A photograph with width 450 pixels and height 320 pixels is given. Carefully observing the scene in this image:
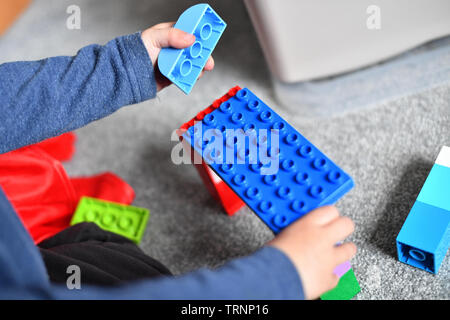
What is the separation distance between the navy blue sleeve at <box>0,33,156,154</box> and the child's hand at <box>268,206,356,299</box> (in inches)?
11.4

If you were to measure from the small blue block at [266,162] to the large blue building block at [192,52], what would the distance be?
59mm

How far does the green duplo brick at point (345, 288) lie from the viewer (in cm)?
63

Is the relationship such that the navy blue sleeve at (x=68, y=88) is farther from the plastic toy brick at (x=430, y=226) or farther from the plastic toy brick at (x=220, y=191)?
the plastic toy brick at (x=430, y=226)

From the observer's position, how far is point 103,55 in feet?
2.08

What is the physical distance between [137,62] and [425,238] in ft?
1.44

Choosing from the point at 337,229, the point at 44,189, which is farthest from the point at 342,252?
the point at 44,189

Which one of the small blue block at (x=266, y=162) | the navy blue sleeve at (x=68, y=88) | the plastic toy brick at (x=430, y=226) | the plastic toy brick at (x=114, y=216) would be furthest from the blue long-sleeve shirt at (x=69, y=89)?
the plastic toy brick at (x=430, y=226)

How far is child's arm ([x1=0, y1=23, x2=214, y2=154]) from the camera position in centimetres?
61

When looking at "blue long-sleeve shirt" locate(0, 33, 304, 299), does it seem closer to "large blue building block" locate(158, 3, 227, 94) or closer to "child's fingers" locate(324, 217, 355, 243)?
"large blue building block" locate(158, 3, 227, 94)

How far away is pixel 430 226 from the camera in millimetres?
619

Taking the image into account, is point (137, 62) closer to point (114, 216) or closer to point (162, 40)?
point (162, 40)

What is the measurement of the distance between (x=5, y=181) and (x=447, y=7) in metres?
0.81

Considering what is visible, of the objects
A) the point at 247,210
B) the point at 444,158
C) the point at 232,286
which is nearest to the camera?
the point at 232,286
